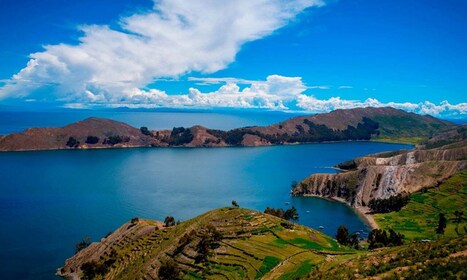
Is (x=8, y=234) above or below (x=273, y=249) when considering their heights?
below

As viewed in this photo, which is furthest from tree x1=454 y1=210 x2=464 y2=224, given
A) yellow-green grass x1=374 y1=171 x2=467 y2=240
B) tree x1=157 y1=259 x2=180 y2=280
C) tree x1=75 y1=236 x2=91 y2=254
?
tree x1=75 y1=236 x2=91 y2=254

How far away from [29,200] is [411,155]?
559 ft

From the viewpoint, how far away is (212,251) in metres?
72.6

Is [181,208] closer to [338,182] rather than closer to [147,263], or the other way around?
[147,263]

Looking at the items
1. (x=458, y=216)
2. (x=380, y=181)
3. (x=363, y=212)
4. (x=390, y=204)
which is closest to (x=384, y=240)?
(x=458, y=216)

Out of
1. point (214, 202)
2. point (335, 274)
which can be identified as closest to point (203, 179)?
point (214, 202)

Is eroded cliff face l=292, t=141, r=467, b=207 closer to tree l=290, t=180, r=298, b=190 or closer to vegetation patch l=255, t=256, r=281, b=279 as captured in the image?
tree l=290, t=180, r=298, b=190

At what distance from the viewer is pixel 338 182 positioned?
163500 millimetres

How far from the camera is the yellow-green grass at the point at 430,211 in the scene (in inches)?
4107

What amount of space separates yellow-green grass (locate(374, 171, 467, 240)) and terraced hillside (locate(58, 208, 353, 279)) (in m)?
41.9

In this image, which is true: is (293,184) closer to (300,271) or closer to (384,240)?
(384,240)

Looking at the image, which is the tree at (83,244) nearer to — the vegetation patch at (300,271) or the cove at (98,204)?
the cove at (98,204)

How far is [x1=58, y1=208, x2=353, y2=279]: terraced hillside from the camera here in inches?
2504

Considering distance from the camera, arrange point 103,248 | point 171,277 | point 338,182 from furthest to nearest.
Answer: point 338,182 → point 103,248 → point 171,277
